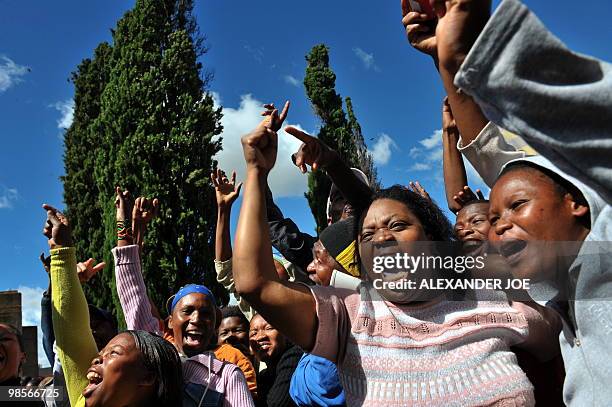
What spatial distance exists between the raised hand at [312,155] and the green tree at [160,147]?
12291 mm

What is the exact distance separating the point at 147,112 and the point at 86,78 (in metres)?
5.87

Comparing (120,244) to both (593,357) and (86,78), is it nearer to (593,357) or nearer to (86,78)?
(593,357)

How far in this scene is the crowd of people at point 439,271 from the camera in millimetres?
855

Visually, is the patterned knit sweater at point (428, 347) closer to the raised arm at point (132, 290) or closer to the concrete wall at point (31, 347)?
the raised arm at point (132, 290)

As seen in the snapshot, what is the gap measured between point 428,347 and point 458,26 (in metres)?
0.94

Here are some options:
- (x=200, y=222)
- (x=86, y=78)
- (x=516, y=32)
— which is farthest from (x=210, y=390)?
(x=86, y=78)

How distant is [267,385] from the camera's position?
3773 millimetres

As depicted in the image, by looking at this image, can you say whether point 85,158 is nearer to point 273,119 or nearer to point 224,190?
point 224,190

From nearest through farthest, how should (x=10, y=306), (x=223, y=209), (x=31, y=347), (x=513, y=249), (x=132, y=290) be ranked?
(x=513, y=249), (x=132, y=290), (x=223, y=209), (x=10, y=306), (x=31, y=347)

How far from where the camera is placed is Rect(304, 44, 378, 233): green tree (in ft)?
59.6

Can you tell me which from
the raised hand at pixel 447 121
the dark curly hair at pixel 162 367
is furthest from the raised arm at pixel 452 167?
the dark curly hair at pixel 162 367

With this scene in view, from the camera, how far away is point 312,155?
2332 mm

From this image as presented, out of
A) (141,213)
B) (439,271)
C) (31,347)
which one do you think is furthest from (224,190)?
(31,347)

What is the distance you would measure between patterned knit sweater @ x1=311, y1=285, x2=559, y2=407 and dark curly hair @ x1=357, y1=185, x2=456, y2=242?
282 mm
